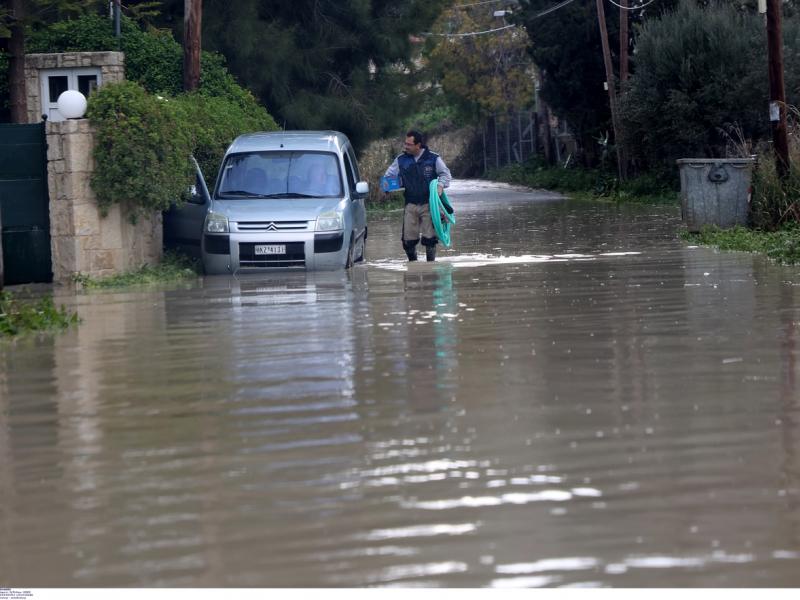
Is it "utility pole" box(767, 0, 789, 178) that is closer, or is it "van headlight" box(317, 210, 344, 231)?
"van headlight" box(317, 210, 344, 231)

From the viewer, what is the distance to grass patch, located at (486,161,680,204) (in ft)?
126

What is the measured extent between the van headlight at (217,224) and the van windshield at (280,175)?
→ 2.32ft

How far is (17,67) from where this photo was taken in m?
25.4

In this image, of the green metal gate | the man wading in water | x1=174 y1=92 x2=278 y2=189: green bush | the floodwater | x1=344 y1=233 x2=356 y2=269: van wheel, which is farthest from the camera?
x1=174 y1=92 x2=278 y2=189: green bush

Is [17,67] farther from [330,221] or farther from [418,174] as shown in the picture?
[330,221]

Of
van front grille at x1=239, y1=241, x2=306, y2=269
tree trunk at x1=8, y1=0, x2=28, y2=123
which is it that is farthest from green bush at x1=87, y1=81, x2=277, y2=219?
tree trunk at x1=8, y1=0, x2=28, y2=123

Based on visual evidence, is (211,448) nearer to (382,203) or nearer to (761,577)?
(761,577)

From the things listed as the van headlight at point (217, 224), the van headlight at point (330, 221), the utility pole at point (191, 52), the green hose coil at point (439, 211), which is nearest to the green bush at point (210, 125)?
the utility pole at point (191, 52)

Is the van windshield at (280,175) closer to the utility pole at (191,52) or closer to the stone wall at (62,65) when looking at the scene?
the utility pole at (191,52)

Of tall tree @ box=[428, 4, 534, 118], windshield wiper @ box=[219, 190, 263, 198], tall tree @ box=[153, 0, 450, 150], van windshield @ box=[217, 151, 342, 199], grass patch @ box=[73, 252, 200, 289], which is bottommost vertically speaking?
grass patch @ box=[73, 252, 200, 289]

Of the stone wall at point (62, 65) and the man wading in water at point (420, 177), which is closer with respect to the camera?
the man wading in water at point (420, 177)

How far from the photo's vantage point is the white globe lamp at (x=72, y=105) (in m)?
17.3

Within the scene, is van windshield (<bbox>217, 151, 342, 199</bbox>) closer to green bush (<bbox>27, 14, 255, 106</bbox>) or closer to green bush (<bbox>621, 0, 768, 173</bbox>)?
green bush (<bbox>27, 14, 255, 106</bbox>)

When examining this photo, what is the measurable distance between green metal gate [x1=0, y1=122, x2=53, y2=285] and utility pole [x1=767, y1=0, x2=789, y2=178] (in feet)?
35.6
